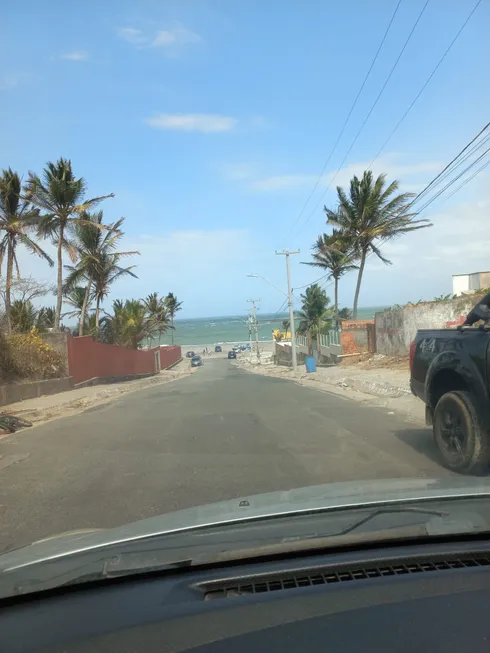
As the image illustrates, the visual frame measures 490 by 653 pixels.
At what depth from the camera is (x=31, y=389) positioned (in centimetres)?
1820

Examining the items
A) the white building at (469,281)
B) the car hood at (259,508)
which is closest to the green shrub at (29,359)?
the car hood at (259,508)

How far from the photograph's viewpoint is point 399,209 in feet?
109

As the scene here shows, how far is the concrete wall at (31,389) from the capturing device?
16.3 meters

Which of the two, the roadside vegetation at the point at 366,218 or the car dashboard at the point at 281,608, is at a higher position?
the roadside vegetation at the point at 366,218

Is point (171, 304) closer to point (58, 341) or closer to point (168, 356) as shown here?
point (168, 356)

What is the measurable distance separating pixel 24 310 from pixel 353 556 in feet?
80.9

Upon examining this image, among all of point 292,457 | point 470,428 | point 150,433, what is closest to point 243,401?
point 150,433

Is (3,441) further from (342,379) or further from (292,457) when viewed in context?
(342,379)

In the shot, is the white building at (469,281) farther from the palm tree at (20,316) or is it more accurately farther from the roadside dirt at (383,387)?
the palm tree at (20,316)

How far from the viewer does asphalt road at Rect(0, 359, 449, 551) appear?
595 centimetres

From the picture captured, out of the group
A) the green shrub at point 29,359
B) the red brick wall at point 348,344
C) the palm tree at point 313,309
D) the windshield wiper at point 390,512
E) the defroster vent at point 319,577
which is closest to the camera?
the defroster vent at point 319,577

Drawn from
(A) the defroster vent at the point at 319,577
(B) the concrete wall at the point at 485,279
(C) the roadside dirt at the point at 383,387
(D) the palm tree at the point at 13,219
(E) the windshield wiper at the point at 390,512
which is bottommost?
(C) the roadside dirt at the point at 383,387

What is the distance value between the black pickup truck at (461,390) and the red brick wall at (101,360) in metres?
17.6

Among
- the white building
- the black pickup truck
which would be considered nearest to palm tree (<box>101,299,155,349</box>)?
the white building
